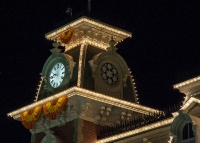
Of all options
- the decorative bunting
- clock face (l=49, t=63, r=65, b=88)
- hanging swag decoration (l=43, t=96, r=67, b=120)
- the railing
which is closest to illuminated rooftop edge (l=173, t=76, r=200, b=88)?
the railing

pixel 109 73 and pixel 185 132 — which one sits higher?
pixel 109 73

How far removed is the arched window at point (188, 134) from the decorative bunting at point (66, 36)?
1258 centimetres

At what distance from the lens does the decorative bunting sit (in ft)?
144

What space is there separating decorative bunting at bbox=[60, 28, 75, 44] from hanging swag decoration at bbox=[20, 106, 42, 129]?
3884mm

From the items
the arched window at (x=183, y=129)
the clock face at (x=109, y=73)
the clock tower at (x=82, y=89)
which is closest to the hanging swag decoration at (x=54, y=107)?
the clock tower at (x=82, y=89)

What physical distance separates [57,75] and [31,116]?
8.72 feet

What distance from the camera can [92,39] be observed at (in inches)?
1729

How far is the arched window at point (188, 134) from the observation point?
32688mm

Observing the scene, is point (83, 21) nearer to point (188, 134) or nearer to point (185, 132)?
point (185, 132)

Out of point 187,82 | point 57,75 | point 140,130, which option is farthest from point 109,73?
point 187,82

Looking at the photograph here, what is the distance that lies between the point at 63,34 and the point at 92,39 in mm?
1727

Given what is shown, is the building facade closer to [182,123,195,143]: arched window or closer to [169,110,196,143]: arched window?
[169,110,196,143]: arched window

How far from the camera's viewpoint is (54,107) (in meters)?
42.1

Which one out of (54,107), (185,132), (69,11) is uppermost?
(69,11)
